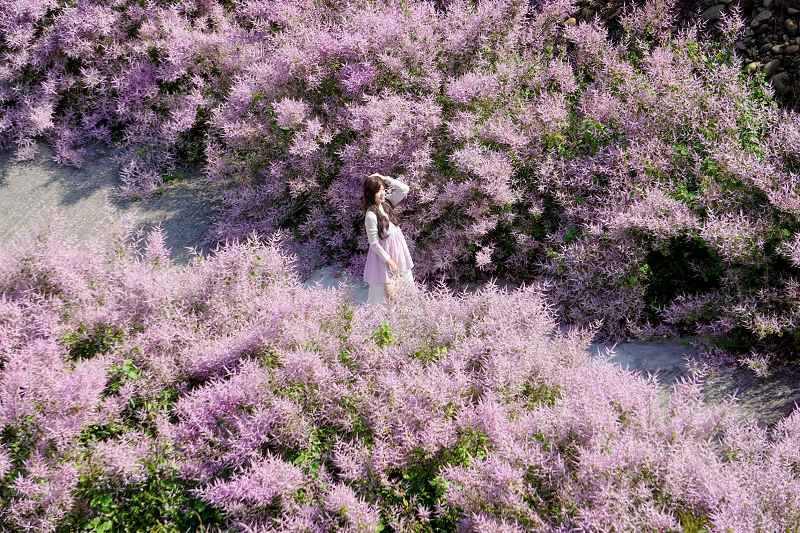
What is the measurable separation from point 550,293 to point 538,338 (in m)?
1.84

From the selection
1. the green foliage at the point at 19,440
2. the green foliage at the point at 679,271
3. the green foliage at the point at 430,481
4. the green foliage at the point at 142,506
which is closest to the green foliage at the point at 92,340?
the green foliage at the point at 19,440

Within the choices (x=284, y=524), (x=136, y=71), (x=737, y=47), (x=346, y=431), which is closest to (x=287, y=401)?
(x=346, y=431)

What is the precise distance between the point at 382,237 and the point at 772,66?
4557 mm

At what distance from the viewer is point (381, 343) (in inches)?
175

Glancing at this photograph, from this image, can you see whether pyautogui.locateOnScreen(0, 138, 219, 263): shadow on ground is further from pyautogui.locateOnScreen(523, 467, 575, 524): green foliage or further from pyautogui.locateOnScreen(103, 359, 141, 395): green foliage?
pyautogui.locateOnScreen(523, 467, 575, 524): green foliage

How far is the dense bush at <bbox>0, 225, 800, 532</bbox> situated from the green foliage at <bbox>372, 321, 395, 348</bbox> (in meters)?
0.01

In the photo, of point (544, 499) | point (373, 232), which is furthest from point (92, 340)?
point (544, 499)

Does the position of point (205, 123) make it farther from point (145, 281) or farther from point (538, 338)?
point (538, 338)

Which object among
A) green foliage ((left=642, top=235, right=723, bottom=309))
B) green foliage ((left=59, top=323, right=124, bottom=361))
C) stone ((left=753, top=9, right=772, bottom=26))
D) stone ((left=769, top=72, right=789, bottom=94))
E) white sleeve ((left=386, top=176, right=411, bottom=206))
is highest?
stone ((left=753, top=9, right=772, bottom=26))

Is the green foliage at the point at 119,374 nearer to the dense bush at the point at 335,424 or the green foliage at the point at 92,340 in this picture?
the dense bush at the point at 335,424

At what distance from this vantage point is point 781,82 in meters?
7.10

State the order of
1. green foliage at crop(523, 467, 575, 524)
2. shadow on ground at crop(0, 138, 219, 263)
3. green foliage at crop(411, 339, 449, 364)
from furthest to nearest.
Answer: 1. shadow on ground at crop(0, 138, 219, 263)
2. green foliage at crop(411, 339, 449, 364)
3. green foliage at crop(523, 467, 575, 524)

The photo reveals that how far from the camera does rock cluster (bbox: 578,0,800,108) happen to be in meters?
7.07

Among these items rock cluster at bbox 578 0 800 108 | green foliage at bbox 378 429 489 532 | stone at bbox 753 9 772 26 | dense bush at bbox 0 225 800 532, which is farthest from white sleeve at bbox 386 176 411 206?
stone at bbox 753 9 772 26
